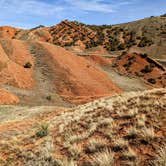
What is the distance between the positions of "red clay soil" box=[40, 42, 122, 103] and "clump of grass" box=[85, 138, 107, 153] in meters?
30.3

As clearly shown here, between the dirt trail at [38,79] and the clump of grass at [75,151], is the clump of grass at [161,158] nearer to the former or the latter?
the clump of grass at [75,151]

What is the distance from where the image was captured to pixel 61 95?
45312 millimetres

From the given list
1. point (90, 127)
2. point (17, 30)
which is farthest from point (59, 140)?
point (17, 30)

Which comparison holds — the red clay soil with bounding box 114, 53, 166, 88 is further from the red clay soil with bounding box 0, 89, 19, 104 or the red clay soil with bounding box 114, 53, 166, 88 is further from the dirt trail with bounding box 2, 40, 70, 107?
the red clay soil with bounding box 0, 89, 19, 104

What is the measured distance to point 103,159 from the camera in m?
10.5

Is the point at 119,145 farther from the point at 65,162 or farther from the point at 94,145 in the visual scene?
the point at 65,162

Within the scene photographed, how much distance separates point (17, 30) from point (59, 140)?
391 feet

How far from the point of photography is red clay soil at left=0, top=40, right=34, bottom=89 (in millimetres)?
45344

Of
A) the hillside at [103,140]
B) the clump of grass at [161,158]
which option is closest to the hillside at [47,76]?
the hillside at [103,140]

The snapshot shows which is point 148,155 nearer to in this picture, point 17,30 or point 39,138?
point 39,138

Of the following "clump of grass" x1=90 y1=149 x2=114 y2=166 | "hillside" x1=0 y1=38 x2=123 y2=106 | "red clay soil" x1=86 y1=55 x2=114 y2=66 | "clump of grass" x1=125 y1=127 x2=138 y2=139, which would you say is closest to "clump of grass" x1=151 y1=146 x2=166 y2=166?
"clump of grass" x1=90 y1=149 x2=114 y2=166

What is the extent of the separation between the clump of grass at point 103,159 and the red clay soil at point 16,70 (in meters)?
34.7

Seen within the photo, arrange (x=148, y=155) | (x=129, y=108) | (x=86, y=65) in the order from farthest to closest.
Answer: (x=86, y=65)
(x=129, y=108)
(x=148, y=155)

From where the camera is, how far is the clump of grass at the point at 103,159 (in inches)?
407
